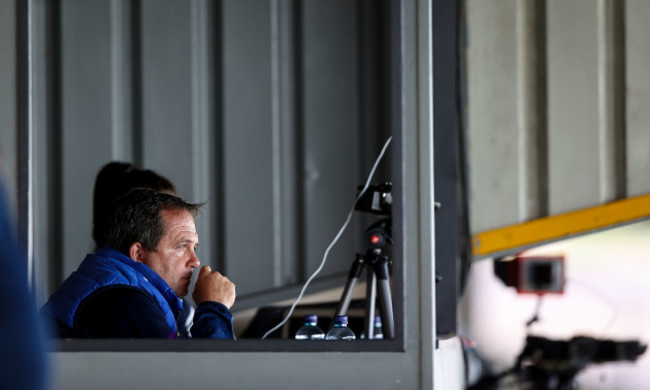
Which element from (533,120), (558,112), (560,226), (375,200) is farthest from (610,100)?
(375,200)

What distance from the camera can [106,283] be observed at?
211 cm

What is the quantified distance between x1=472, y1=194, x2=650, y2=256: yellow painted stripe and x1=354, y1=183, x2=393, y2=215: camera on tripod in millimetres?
1618

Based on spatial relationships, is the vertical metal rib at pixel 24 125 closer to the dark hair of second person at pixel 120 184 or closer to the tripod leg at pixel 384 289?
the dark hair of second person at pixel 120 184

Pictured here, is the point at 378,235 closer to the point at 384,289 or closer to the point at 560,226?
the point at 384,289

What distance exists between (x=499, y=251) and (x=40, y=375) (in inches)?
135

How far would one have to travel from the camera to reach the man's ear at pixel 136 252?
233cm

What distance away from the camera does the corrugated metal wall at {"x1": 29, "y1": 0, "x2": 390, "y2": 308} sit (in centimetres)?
423

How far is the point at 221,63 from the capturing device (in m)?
4.26

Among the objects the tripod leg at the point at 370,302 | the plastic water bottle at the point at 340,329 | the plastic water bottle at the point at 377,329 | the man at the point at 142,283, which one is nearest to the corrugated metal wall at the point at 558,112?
the plastic water bottle at the point at 377,329

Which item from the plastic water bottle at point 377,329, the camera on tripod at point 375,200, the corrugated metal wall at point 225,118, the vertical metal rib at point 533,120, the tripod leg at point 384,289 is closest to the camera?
the camera on tripod at point 375,200

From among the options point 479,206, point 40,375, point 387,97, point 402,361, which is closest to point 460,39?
point 387,97

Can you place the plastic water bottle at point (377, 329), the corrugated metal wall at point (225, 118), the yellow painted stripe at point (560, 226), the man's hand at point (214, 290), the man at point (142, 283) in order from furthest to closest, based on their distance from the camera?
the corrugated metal wall at point (225, 118), the yellow painted stripe at point (560, 226), the plastic water bottle at point (377, 329), the man's hand at point (214, 290), the man at point (142, 283)

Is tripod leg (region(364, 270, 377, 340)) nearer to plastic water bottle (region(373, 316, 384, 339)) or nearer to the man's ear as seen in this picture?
plastic water bottle (region(373, 316, 384, 339))

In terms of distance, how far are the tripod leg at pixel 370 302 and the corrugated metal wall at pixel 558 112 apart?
1312 millimetres
